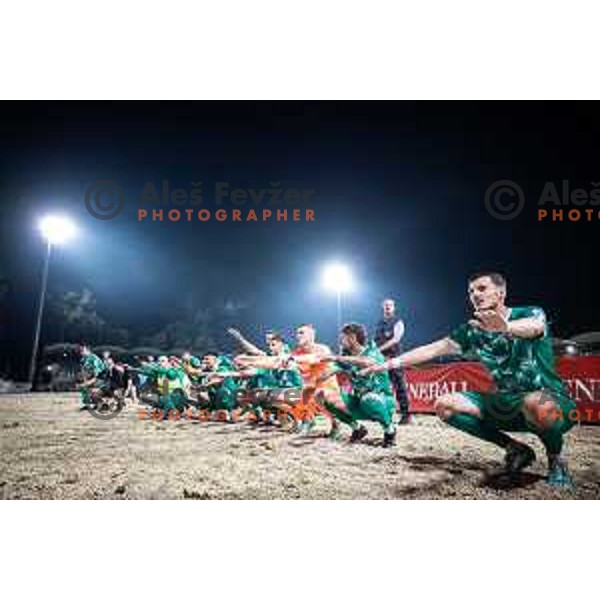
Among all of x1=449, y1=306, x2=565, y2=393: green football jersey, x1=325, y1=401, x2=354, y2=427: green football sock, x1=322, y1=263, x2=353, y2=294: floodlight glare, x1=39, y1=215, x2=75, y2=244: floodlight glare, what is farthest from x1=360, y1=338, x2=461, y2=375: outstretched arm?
x1=39, y1=215, x2=75, y2=244: floodlight glare

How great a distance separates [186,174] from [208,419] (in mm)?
1702

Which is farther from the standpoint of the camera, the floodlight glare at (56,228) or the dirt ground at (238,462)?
the floodlight glare at (56,228)

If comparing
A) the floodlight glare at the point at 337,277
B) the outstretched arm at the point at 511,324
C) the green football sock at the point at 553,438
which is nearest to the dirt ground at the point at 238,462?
the green football sock at the point at 553,438

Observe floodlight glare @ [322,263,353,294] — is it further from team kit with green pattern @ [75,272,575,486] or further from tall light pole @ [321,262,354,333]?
team kit with green pattern @ [75,272,575,486]

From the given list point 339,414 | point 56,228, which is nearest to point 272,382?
point 339,414

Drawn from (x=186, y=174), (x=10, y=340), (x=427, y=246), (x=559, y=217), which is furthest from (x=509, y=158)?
(x=10, y=340)

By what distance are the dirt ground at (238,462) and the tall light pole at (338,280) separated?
863mm

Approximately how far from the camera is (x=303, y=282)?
3.50m

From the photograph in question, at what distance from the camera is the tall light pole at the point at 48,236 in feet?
11.4

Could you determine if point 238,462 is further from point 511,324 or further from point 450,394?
point 511,324

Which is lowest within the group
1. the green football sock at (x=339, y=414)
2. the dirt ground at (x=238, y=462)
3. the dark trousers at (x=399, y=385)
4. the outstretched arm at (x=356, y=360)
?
the dirt ground at (x=238, y=462)

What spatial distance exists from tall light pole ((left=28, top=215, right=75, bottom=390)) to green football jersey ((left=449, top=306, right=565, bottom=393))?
286 cm

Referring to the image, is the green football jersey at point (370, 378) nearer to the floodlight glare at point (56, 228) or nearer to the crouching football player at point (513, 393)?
the crouching football player at point (513, 393)
